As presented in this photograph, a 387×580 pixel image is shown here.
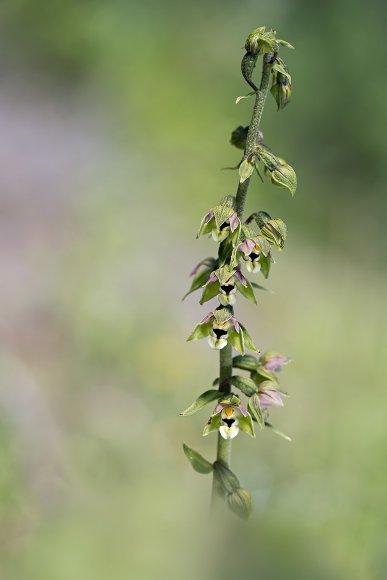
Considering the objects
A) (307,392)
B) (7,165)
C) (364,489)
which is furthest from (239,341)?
(7,165)

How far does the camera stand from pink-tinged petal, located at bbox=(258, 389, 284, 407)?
205 cm

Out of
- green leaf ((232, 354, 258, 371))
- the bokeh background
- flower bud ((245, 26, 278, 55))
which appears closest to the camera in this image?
the bokeh background

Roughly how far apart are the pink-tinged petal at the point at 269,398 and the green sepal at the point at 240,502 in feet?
0.77

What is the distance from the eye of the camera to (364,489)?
128 inches

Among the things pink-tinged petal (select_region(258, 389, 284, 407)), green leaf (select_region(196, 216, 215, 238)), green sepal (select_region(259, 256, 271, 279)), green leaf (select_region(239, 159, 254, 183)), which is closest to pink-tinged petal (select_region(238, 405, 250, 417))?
pink-tinged petal (select_region(258, 389, 284, 407))

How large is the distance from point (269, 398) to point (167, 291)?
418cm

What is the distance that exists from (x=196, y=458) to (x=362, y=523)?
3.23 ft

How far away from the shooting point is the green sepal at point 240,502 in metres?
1.83

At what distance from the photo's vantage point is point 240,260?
1924 millimetres

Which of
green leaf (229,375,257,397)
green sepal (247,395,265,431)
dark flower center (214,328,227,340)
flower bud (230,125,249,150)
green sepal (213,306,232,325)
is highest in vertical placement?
flower bud (230,125,249,150)

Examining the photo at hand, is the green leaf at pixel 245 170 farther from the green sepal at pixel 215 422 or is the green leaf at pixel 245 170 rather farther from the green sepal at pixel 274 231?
the green sepal at pixel 215 422

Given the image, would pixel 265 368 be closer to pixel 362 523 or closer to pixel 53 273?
pixel 362 523

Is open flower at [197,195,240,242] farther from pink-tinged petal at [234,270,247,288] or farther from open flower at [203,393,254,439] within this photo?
open flower at [203,393,254,439]

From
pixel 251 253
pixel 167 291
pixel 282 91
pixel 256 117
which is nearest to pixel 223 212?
pixel 251 253
